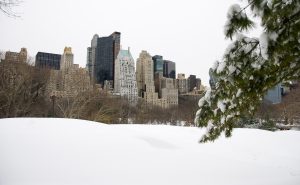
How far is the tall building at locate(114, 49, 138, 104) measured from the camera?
271 ft

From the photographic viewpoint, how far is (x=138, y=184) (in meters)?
7.00

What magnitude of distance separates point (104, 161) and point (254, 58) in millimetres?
5050

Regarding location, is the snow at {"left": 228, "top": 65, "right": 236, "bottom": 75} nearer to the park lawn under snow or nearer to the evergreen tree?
the evergreen tree

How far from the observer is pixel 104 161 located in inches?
312

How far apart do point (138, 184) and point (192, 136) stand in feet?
24.3

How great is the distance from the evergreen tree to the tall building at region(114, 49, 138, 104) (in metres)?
72.2

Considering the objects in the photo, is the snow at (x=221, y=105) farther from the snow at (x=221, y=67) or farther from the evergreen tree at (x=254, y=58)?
the snow at (x=221, y=67)

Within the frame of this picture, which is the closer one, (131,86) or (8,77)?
(8,77)

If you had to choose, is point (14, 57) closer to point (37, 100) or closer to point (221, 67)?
point (37, 100)

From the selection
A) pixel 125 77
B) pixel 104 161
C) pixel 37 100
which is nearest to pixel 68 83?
pixel 37 100

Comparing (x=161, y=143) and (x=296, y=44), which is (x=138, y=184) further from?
(x=296, y=44)

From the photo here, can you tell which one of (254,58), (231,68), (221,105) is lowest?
(221,105)

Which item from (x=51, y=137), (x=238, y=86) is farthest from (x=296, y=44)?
Result: (x=51, y=137)

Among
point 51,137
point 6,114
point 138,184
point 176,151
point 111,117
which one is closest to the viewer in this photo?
point 138,184
